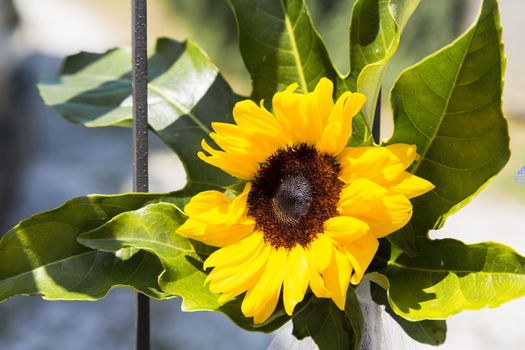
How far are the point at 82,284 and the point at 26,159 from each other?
8.45ft

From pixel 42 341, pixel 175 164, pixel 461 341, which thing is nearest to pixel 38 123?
pixel 175 164

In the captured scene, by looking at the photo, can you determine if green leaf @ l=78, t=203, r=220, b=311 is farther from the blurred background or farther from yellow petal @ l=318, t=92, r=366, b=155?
the blurred background

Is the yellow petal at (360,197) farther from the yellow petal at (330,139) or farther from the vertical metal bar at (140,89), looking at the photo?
the vertical metal bar at (140,89)

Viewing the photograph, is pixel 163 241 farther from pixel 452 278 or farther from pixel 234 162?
pixel 452 278

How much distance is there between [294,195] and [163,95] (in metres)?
0.18

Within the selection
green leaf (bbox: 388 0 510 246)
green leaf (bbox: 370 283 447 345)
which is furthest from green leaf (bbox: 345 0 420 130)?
green leaf (bbox: 370 283 447 345)

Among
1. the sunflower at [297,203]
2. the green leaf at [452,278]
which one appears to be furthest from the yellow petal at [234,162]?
the green leaf at [452,278]

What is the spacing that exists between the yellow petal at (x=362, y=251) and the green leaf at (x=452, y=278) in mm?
35

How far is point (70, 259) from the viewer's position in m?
0.48

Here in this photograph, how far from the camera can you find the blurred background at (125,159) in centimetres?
212

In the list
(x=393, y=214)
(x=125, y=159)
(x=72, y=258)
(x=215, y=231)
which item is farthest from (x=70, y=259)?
(x=125, y=159)

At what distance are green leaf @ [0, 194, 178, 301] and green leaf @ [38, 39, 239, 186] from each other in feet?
0.20

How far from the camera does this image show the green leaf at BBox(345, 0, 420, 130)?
1.41 feet

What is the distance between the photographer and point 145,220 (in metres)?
0.45
